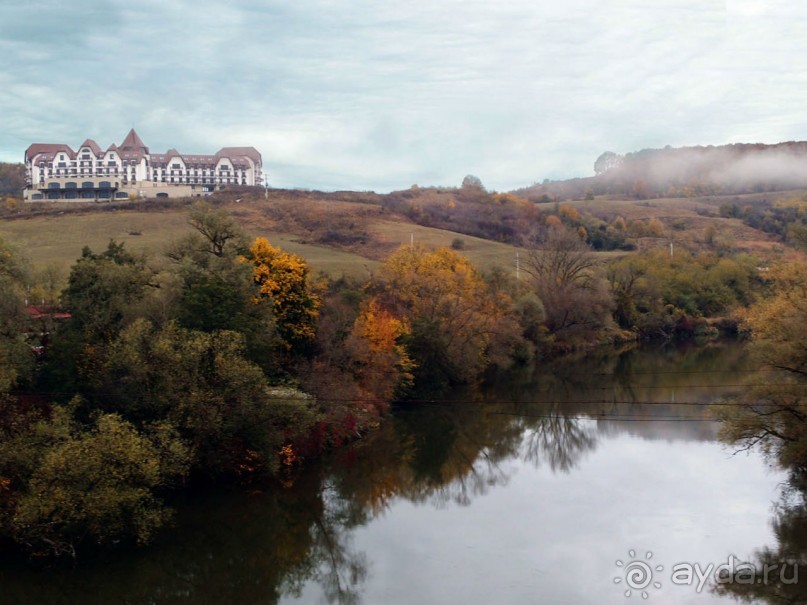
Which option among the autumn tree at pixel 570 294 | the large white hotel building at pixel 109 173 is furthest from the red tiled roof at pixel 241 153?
the autumn tree at pixel 570 294

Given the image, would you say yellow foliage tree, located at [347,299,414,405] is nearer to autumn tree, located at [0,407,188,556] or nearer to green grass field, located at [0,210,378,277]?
autumn tree, located at [0,407,188,556]

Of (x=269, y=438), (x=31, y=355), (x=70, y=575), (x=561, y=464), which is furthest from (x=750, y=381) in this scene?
(x=31, y=355)

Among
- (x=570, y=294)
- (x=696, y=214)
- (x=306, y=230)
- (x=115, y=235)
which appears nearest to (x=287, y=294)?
(x=570, y=294)

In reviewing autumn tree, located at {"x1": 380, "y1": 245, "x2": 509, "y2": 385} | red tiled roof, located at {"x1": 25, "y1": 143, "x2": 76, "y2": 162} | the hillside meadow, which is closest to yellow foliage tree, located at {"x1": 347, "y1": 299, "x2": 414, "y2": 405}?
autumn tree, located at {"x1": 380, "y1": 245, "x2": 509, "y2": 385}

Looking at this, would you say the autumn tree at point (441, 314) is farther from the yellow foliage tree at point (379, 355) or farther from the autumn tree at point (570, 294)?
the autumn tree at point (570, 294)

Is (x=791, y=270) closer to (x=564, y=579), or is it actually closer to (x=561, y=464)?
(x=561, y=464)

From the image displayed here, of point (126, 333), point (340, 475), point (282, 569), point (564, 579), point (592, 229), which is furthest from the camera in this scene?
point (592, 229)

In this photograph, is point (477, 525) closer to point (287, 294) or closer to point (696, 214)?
point (287, 294)
